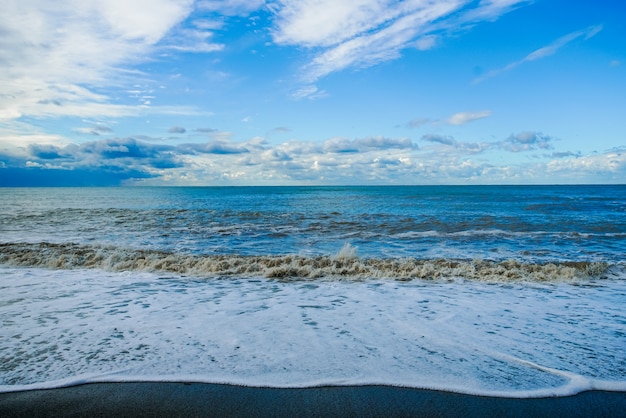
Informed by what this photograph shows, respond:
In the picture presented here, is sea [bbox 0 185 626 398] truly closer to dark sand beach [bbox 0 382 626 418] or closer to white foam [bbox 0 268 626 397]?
white foam [bbox 0 268 626 397]

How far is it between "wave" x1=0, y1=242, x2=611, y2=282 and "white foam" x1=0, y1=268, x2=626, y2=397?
4.57ft

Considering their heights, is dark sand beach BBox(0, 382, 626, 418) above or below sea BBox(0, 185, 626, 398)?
above

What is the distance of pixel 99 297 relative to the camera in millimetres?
8414

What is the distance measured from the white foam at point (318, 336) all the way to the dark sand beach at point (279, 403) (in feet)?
0.57

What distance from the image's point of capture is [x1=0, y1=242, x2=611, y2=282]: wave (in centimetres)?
1118

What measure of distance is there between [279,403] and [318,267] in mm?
8204

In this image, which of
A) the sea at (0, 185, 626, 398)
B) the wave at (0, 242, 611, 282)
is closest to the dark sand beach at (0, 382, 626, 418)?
the sea at (0, 185, 626, 398)

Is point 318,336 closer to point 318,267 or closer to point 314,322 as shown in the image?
point 314,322

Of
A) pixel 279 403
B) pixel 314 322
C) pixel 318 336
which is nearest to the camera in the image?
pixel 279 403

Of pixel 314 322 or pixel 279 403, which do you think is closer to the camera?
pixel 279 403

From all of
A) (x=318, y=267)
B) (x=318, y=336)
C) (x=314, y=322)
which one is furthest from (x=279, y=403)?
(x=318, y=267)

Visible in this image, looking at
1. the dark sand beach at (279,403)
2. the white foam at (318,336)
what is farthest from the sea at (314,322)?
the dark sand beach at (279,403)

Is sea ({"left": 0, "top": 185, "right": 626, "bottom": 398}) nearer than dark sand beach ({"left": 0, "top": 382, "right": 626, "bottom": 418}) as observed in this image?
No

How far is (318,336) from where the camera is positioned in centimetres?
607
